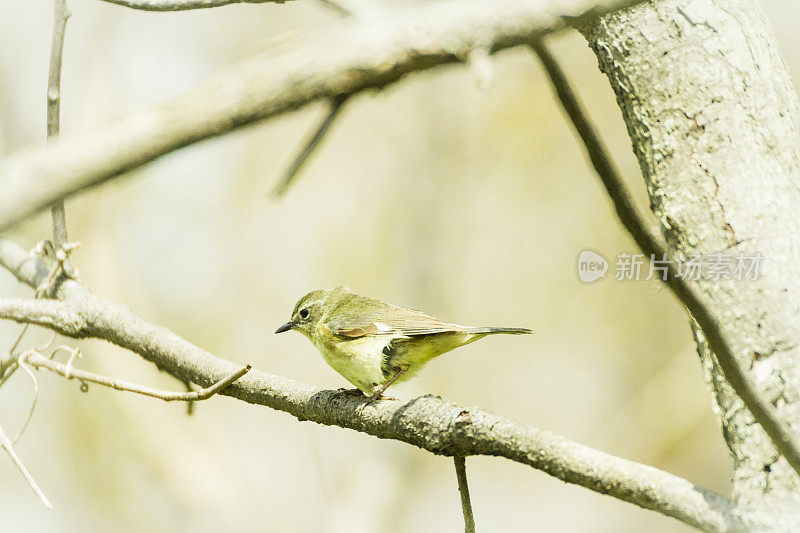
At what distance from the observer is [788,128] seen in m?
2.07

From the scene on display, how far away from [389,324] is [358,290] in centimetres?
530

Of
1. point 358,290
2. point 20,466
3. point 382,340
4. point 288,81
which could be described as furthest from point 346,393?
point 358,290

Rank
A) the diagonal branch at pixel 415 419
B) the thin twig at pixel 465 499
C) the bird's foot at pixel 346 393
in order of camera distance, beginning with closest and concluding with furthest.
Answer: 1. the diagonal branch at pixel 415 419
2. the thin twig at pixel 465 499
3. the bird's foot at pixel 346 393

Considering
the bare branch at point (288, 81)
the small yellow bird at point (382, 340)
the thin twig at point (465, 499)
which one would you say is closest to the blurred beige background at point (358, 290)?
the small yellow bird at point (382, 340)

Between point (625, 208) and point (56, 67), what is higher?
point (56, 67)

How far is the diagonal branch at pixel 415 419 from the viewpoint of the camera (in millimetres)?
1523

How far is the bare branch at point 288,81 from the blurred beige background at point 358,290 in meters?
5.54

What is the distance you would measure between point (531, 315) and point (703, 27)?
636cm

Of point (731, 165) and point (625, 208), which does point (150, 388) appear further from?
point (731, 165)

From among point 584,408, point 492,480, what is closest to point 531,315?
point 584,408

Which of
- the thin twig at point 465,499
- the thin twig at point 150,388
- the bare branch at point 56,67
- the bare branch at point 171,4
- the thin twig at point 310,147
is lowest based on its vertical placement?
the thin twig at point 465,499

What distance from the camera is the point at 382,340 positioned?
2.79 metres

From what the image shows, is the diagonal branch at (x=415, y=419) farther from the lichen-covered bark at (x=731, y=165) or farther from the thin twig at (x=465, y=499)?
the lichen-covered bark at (x=731, y=165)

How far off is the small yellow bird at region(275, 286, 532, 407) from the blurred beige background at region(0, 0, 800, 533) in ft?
11.8
